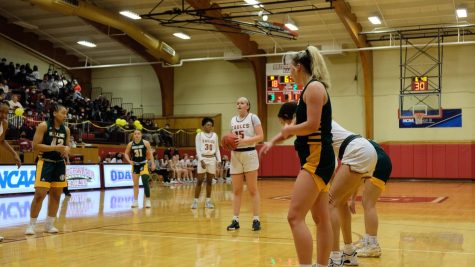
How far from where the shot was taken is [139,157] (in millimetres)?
12234

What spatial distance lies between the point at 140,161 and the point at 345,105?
18264mm

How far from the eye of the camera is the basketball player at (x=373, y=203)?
5859mm

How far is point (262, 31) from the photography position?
24.7m

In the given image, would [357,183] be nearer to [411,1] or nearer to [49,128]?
[49,128]

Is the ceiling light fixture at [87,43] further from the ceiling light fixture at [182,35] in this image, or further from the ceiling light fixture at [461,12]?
the ceiling light fixture at [461,12]

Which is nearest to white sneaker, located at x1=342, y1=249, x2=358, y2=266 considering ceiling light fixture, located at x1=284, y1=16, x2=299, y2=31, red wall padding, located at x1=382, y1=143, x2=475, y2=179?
ceiling light fixture, located at x1=284, y1=16, x2=299, y2=31

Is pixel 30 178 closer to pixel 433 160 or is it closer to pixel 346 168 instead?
Result: pixel 346 168

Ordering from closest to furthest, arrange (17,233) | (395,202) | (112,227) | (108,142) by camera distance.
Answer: (17,233) → (112,227) → (395,202) → (108,142)

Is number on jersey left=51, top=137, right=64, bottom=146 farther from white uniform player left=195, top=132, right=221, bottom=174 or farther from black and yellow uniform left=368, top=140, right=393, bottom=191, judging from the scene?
black and yellow uniform left=368, top=140, right=393, bottom=191

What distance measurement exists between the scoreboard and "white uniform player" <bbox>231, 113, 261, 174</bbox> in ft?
56.0

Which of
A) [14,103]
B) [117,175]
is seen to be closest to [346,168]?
[117,175]

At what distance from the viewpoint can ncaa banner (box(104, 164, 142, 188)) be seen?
63.0 ft

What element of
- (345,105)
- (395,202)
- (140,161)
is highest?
(345,105)

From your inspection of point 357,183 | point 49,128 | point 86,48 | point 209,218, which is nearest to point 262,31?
point 86,48
